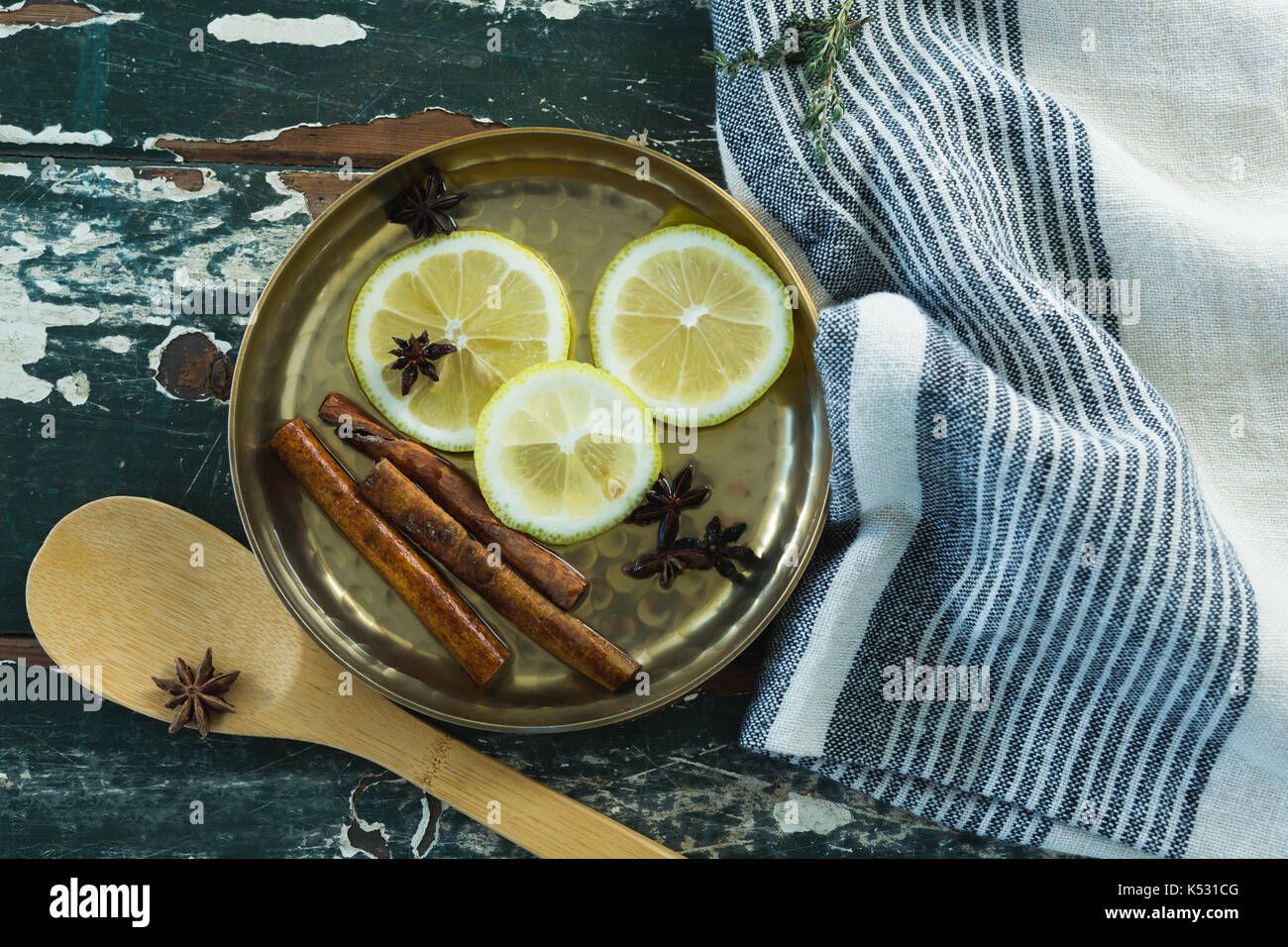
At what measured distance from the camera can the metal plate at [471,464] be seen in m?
1.63

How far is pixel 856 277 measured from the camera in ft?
5.55

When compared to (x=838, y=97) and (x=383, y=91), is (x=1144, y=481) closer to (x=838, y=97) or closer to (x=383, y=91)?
(x=838, y=97)

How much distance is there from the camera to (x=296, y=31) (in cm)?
180

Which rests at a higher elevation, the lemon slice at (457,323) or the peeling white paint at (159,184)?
the peeling white paint at (159,184)

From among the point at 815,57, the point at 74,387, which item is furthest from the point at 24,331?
the point at 815,57

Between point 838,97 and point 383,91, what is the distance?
2.92 ft

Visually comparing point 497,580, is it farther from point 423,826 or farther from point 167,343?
point 167,343

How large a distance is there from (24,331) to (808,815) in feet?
5.91

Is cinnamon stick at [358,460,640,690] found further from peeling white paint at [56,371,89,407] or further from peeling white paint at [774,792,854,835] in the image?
peeling white paint at [56,371,89,407]

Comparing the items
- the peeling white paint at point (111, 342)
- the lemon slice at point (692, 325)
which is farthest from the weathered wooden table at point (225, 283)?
the lemon slice at point (692, 325)

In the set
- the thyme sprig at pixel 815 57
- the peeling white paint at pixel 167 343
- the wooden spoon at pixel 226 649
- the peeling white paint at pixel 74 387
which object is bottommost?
the wooden spoon at pixel 226 649

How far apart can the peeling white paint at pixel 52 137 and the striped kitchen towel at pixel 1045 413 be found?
1.23 m

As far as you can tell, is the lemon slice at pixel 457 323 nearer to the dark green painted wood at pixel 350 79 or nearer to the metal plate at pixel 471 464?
the metal plate at pixel 471 464

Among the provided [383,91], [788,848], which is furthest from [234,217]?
[788,848]
